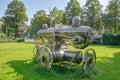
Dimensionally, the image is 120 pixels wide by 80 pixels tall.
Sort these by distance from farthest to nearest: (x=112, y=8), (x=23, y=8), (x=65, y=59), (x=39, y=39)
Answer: (x=23, y=8) → (x=112, y=8) → (x=39, y=39) → (x=65, y=59)

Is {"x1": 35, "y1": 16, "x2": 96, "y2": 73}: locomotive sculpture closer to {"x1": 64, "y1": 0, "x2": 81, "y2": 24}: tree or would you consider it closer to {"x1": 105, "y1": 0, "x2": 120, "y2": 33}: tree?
{"x1": 105, "y1": 0, "x2": 120, "y2": 33}: tree

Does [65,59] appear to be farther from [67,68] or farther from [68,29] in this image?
[68,29]

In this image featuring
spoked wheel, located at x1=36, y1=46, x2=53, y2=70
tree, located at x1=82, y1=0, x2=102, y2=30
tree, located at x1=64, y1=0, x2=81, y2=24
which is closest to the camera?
spoked wheel, located at x1=36, y1=46, x2=53, y2=70

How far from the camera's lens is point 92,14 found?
3888cm

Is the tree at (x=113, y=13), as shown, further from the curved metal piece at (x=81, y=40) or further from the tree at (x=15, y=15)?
the curved metal piece at (x=81, y=40)

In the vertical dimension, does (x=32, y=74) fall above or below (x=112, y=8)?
below

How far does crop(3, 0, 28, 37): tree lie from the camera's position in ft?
147

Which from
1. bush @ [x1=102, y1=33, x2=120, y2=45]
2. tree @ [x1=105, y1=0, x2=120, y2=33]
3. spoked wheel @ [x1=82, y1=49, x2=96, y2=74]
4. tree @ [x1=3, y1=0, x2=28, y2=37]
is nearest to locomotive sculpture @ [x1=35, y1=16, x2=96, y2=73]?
spoked wheel @ [x1=82, y1=49, x2=96, y2=74]

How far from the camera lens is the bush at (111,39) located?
2577 centimetres

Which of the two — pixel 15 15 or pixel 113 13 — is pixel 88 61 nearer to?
pixel 113 13

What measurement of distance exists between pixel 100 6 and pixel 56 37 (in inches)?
1323

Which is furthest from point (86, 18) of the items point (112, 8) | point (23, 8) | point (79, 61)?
point (79, 61)

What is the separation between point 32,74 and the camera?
7418 millimetres

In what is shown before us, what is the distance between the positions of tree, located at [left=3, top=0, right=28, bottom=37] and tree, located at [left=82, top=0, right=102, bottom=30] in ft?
52.3
